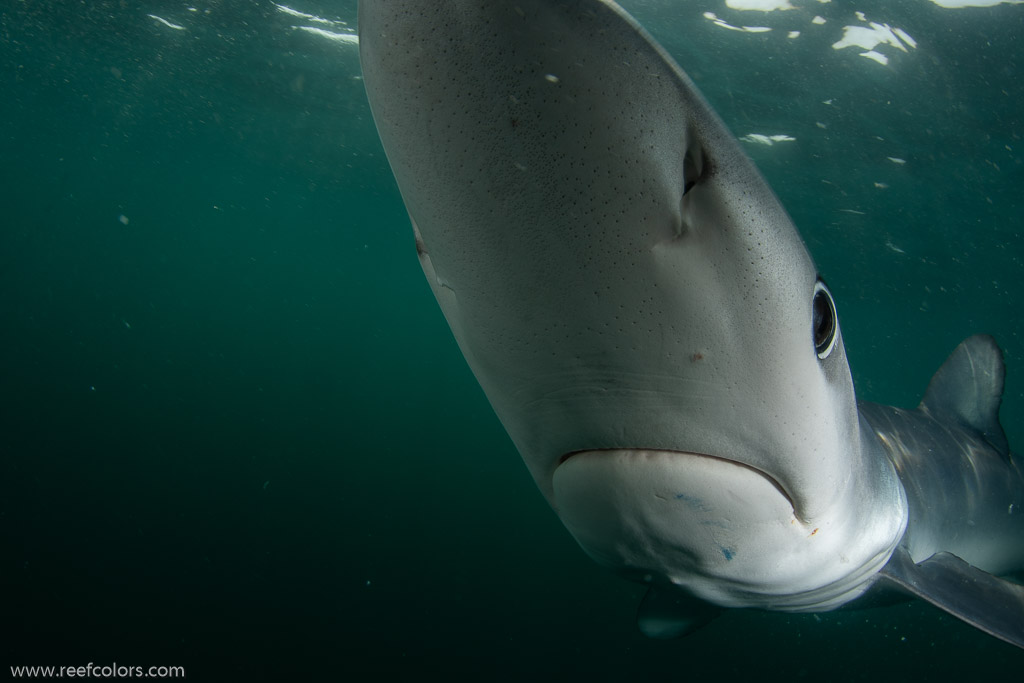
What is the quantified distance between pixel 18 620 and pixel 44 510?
427cm

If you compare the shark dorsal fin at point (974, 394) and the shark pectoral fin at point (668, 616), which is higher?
the shark dorsal fin at point (974, 394)

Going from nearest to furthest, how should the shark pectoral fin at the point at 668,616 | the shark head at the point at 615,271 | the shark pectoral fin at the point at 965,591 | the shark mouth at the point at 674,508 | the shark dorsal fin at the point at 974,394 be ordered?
1. the shark head at the point at 615,271
2. the shark mouth at the point at 674,508
3. the shark pectoral fin at the point at 965,591
4. the shark pectoral fin at the point at 668,616
5. the shark dorsal fin at the point at 974,394

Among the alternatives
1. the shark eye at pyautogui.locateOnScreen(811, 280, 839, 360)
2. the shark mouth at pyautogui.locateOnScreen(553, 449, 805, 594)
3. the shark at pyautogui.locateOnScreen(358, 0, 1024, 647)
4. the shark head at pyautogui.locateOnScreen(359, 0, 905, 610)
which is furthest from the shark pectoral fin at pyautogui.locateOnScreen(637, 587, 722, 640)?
the shark eye at pyautogui.locateOnScreen(811, 280, 839, 360)

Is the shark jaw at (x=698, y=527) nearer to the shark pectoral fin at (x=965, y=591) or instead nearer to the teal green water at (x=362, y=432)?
the shark pectoral fin at (x=965, y=591)

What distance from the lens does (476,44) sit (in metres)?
0.81

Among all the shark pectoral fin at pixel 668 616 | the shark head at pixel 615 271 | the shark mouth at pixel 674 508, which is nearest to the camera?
the shark head at pixel 615 271

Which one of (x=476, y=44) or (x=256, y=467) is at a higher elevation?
(x=476, y=44)

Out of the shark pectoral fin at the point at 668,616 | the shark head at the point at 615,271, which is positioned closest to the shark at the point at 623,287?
the shark head at the point at 615,271

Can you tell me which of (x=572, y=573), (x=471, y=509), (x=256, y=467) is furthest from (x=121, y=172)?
(x=572, y=573)

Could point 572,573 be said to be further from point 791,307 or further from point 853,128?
point 791,307

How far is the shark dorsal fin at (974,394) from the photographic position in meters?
4.36

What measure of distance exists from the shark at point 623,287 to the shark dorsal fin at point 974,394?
11.0ft

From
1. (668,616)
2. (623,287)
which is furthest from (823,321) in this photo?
(668,616)

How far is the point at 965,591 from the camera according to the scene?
8.35ft
